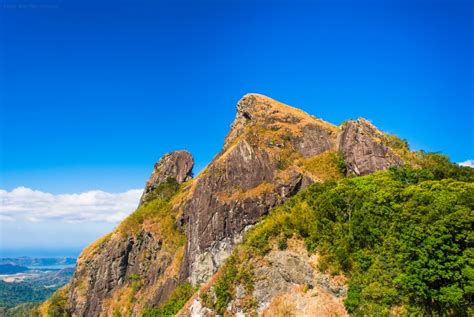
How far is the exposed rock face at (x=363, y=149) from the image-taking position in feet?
170

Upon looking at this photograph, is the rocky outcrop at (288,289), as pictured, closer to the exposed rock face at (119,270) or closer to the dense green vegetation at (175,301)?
the dense green vegetation at (175,301)

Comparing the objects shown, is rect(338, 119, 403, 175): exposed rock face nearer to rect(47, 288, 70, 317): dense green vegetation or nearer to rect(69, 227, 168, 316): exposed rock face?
rect(69, 227, 168, 316): exposed rock face

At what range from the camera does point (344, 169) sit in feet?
187

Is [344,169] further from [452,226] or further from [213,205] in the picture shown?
[452,226]

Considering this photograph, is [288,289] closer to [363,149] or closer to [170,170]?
[363,149]

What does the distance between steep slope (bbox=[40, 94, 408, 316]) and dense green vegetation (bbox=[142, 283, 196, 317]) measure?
4.55 feet

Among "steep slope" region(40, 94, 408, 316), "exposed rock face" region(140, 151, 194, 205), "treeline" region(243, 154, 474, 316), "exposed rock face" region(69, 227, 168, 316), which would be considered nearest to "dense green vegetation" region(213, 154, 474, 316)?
"treeline" region(243, 154, 474, 316)

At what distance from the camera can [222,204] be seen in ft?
193

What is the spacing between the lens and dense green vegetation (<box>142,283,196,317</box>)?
5641 centimetres

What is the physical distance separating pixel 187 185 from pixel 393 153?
4932 cm

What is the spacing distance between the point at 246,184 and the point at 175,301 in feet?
72.1

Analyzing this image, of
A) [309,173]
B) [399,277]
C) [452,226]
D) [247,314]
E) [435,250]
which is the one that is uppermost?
[309,173]

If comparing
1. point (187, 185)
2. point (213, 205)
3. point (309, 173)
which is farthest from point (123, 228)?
point (309, 173)

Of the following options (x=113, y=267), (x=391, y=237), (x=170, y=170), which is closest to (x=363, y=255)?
(x=391, y=237)
